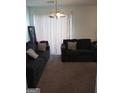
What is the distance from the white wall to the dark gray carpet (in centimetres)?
258

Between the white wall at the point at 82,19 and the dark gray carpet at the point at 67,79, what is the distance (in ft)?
8.45

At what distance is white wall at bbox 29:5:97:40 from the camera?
8.55 metres

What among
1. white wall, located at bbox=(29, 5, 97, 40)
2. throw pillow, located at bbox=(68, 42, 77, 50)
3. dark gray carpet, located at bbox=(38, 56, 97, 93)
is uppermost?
white wall, located at bbox=(29, 5, 97, 40)

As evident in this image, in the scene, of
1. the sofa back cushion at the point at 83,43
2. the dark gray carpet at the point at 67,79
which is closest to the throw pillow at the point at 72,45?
the sofa back cushion at the point at 83,43

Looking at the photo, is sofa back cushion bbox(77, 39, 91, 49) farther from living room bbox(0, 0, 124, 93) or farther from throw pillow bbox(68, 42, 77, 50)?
living room bbox(0, 0, 124, 93)

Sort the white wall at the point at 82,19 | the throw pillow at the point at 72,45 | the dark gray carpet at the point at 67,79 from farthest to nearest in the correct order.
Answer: the white wall at the point at 82,19, the throw pillow at the point at 72,45, the dark gray carpet at the point at 67,79

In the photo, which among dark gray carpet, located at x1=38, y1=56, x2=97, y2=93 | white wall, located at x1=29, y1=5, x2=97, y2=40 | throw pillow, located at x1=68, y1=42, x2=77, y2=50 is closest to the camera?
dark gray carpet, located at x1=38, y1=56, x2=97, y2=93

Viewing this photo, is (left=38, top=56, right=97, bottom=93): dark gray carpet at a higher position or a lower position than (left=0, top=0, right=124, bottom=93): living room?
lower

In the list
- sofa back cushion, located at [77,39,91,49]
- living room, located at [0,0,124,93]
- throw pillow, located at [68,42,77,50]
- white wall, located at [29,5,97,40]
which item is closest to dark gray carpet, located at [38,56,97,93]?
throw pillow, located at [68,42,77,50]

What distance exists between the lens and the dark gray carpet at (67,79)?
4191 mm
